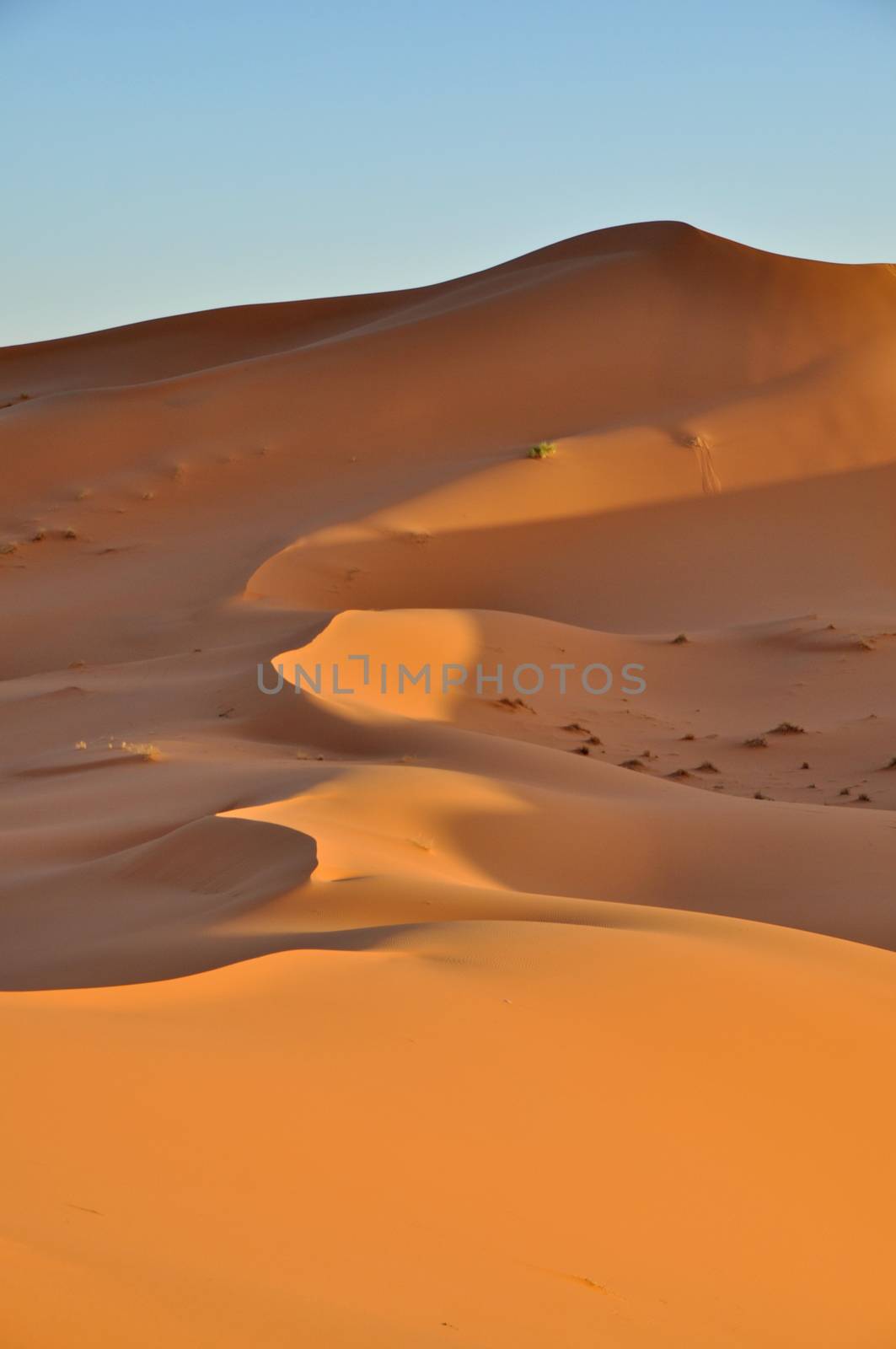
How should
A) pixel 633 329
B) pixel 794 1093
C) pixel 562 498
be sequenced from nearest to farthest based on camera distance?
1. pixel 794 1093
2. pixel 562 498
3. pixel 633 329

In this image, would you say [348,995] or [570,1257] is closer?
[570,1257]

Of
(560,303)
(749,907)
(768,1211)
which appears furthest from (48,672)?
(560,303)

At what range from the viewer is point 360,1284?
93.1 inches

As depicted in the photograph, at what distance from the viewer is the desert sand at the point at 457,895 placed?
8.41 ft

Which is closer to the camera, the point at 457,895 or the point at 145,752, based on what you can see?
the point at 457,895

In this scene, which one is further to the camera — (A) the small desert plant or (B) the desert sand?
(A) the small desert plant

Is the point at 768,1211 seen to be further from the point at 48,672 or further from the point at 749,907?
the point at 48,672

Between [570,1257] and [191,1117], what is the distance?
788mm

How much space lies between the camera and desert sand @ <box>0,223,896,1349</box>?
2.56 m

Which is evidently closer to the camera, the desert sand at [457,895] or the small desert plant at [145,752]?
the desert sand at [457,895]

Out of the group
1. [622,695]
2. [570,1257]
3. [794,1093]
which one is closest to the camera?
[570,1257]

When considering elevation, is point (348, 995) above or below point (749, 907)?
above

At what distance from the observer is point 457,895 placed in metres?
5.76

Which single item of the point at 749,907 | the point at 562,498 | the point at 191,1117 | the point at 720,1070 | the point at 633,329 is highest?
the point at 633,329
